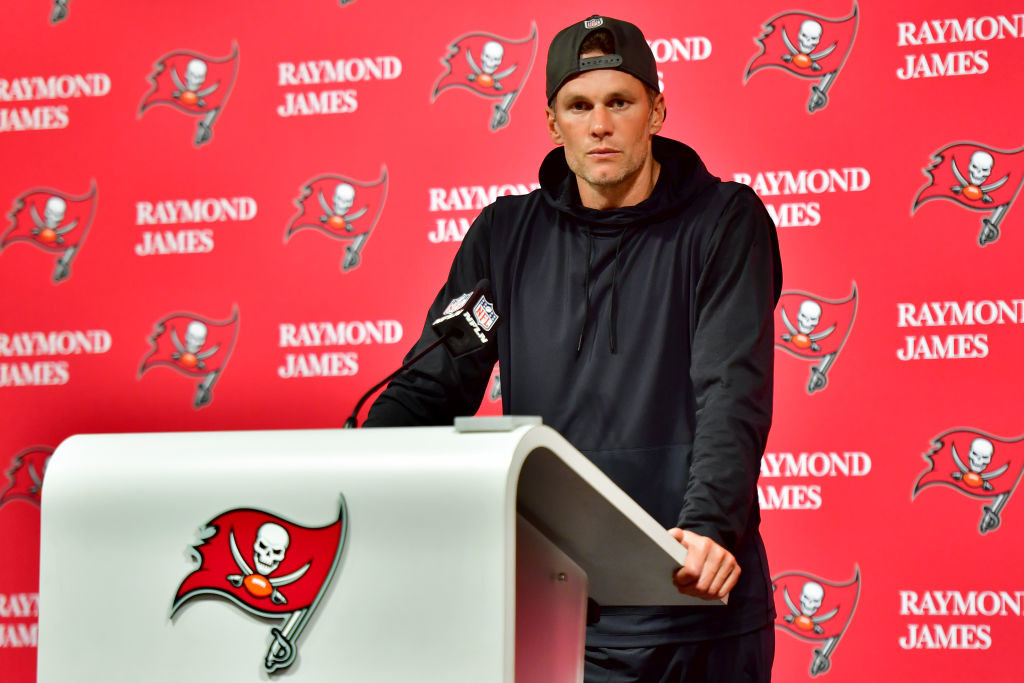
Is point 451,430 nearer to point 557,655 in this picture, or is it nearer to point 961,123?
point 557,655

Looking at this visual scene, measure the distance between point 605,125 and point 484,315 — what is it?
0.61m

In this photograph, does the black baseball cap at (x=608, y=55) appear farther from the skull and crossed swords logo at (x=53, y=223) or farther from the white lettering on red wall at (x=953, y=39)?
the skull and crossed swords logo at (x=53, y=223)

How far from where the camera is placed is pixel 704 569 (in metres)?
1.13

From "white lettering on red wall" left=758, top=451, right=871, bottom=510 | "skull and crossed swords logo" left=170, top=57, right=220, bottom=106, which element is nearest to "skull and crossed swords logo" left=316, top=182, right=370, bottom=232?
"skull and crossed swords logo" left=170, top=57, right=220, bottom=106

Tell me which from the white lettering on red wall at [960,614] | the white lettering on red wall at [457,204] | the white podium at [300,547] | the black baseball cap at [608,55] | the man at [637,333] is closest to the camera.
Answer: the white podium at [300,547]

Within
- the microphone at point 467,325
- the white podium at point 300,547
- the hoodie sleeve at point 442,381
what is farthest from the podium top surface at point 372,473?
the hoodie sleeve at point 442,381

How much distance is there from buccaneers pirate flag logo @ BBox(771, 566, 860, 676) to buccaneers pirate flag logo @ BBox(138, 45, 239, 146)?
6.73ft

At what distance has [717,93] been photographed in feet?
10.2

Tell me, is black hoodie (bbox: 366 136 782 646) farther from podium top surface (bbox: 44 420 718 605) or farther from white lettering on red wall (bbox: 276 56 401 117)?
white lettering on red wall (bbox: 276 56 401 117)

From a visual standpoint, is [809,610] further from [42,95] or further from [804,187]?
[42,95]

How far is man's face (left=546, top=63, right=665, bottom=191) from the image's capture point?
1.72 m

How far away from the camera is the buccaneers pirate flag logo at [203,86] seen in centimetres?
343

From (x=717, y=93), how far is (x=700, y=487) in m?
2.00

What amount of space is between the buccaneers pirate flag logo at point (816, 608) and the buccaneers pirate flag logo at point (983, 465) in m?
0.34
